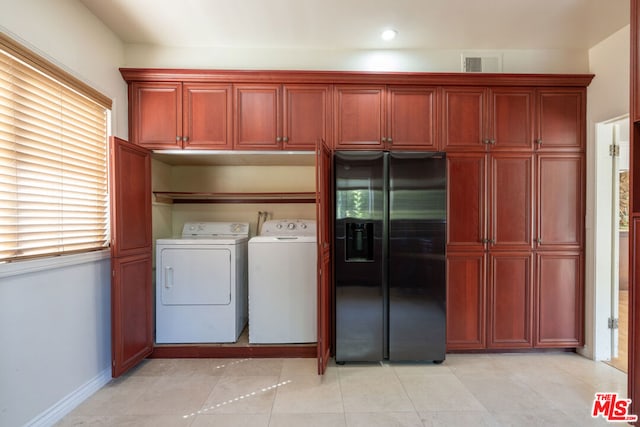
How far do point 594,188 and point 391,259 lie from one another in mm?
1872

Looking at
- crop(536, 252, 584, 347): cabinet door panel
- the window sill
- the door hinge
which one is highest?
the door hinge

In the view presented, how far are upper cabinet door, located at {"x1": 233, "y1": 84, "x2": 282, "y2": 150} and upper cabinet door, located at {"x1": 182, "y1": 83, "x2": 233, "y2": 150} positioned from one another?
0.09 metres

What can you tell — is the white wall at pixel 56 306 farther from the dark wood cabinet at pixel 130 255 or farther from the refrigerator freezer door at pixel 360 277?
the refrigerator freezer door at pixel 360 277

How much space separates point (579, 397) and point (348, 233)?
76.6 inches

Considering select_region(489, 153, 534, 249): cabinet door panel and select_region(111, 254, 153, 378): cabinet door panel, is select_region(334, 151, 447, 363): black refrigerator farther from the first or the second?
select_region(111, 254, 153, 378): cabinet door panel

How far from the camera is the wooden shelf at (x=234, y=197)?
2.99m

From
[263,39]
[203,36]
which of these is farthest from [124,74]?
[263,39]

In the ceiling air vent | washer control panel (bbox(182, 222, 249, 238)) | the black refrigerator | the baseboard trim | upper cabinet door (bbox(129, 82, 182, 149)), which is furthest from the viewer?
washer control panel (bbox(182, 222, 249, 238))

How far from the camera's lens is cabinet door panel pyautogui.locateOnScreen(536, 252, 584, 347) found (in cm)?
262

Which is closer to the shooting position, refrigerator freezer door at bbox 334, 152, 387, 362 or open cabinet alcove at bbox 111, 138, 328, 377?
open cabinet alcove at bbox 111, 138, 328, 377

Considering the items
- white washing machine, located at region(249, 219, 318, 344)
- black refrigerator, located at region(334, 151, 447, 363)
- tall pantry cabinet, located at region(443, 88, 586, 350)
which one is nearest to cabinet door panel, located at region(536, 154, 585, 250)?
tall pantry cabinet, located at region(443, 88, 586, 350)

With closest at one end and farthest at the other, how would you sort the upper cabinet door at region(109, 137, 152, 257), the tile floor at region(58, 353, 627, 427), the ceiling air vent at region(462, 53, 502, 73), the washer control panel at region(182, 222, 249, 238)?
the tile floor at region(58, 353, 627, 427)
the upper cabinet door at region(109, 137, 152, 257)
the ceiling air vent at region(462, 53, 502, 73)
the washer control panel at region(182, 222, 249, 238)

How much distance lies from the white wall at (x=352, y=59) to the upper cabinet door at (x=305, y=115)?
0.33 metres

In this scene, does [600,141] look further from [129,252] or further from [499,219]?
[129,252]
